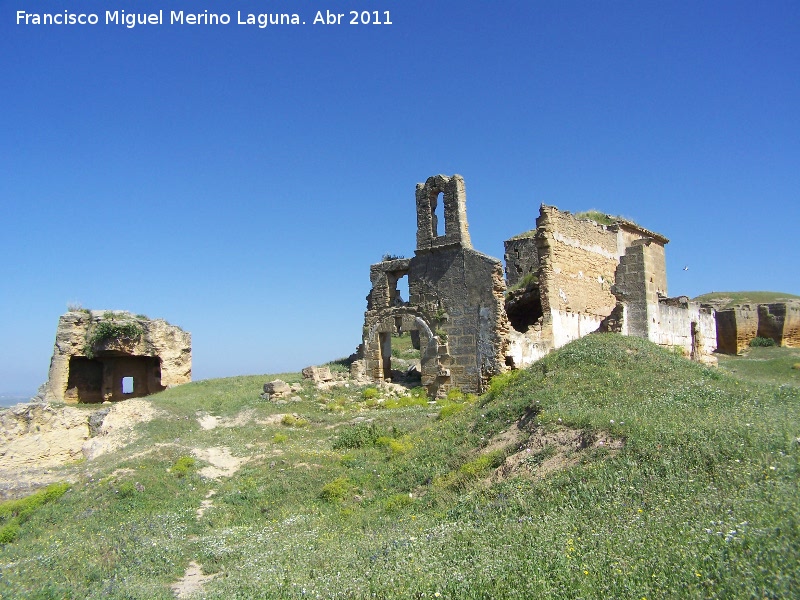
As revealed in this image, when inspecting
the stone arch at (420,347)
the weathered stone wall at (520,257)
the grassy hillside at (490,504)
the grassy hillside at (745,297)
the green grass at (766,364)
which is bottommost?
the grassy hillside at (490,504)

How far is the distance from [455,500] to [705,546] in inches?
171

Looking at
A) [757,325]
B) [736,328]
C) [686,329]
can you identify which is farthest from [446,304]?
[757,325]

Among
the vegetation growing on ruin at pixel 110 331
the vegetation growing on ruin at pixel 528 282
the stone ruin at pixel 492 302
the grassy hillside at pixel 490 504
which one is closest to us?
the grassy hillside at pixel 490 504

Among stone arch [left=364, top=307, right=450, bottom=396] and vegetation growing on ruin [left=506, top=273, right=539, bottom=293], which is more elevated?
vegetation growing on ruin [left=506, top=273, right=539, bottom=293]

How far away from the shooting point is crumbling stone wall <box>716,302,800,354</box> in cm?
3053

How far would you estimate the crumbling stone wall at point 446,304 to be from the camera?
20578mm

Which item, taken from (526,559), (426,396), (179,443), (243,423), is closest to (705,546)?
(526,559)

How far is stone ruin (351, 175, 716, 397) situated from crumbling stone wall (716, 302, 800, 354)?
6.89 meters

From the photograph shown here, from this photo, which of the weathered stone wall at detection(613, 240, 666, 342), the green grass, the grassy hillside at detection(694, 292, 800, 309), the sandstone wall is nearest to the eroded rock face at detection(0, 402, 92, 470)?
the weathered stone wall at detection(613, 240, 666, 342)

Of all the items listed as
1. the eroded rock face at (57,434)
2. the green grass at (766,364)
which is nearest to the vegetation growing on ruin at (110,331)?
the eroded rock face at (57,434)

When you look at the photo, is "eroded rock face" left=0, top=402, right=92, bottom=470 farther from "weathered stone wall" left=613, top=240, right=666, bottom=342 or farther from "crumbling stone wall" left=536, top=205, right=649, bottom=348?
"weathered stone wall" left=613, top=240, right=666, bottom=342

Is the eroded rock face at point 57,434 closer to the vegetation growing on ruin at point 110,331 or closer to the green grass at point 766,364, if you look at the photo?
the vegetation growing on ruin at point 110,331

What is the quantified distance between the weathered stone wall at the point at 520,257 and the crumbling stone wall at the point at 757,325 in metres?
11.1

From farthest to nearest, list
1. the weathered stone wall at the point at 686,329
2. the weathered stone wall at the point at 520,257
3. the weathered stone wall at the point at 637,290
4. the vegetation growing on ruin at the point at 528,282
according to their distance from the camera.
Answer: the weathered stone wall at the point at 520,257, the vegetation growing on ruin at the point at 528,282, the weathered stone wall at the point at 686,329, the weathered stone wall at the point at 637,290
